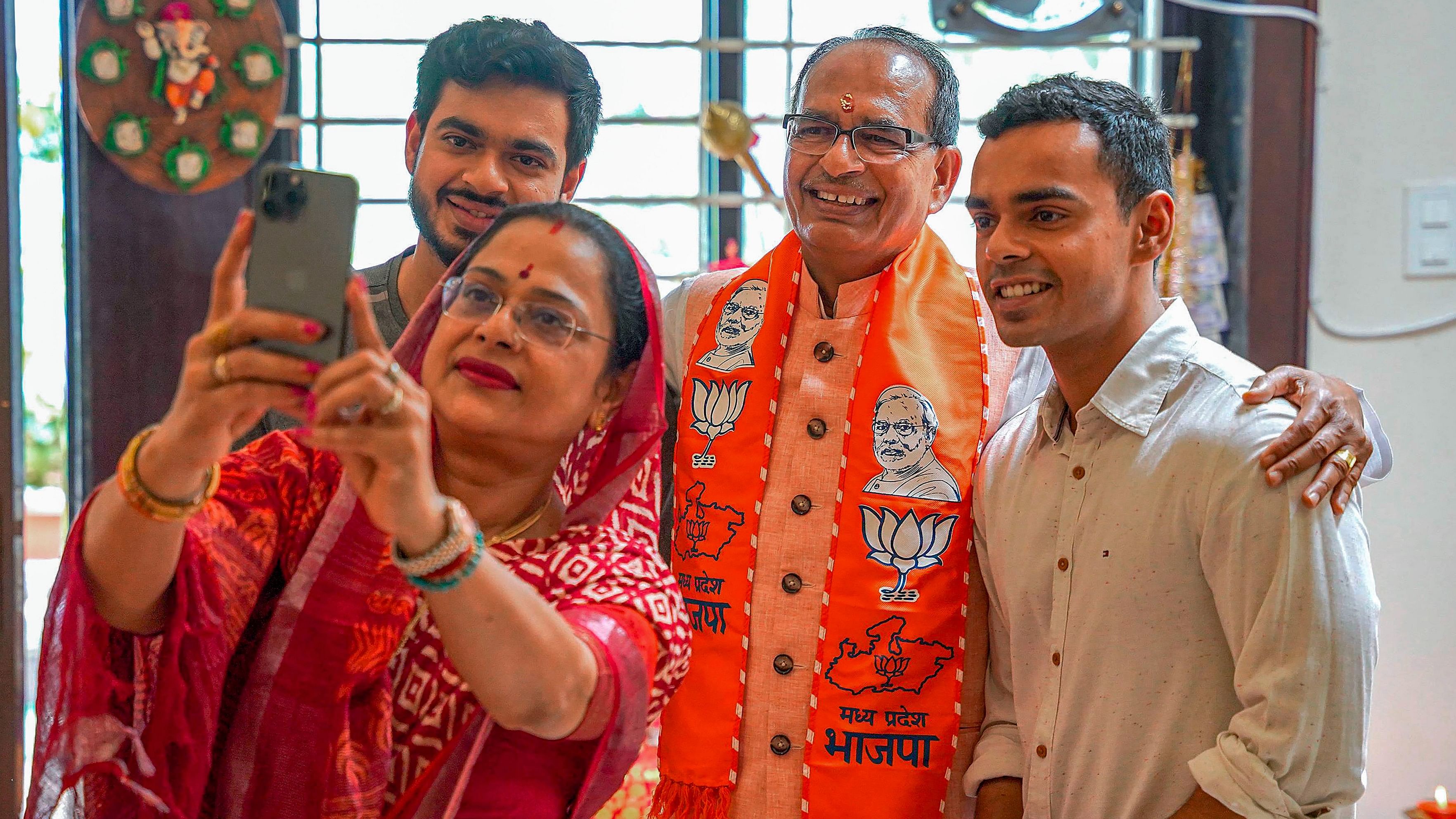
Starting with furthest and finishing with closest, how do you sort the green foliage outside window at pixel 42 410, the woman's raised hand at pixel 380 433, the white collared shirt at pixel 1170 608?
the green foliage outside window at pixel 42 410 → the white collared shirt at pixel 1170 608 → the woman's raised hand at pixel 380 433

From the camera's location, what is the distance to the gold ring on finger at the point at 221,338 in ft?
2.92

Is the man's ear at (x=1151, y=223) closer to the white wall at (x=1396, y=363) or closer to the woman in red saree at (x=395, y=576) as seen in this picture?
the woman in red saree at (x=395, y=576)

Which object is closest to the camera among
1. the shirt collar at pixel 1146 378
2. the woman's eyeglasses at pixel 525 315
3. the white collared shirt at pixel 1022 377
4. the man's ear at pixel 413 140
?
the woman's eyeglasses at pixel 525 315

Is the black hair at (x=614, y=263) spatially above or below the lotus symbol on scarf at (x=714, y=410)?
above

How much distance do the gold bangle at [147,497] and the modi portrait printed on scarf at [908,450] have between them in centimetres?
107

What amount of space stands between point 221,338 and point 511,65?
40.6 inches

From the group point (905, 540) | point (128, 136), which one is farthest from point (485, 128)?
point (128, 136)

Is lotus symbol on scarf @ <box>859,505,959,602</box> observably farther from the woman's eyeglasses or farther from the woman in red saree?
the woman's eyeglasses

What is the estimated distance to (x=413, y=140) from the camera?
1.94 m

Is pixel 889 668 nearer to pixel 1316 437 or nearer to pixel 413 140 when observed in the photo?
pixel 1316 437

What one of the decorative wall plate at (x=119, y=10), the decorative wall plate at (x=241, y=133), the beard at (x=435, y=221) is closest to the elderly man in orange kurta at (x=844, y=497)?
the beard at (x=435, y=221)

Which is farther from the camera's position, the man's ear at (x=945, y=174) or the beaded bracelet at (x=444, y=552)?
the man's ear at (x=945, y=174)

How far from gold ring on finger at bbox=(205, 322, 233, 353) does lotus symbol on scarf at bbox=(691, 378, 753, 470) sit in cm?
110

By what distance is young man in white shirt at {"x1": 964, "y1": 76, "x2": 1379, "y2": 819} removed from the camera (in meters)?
1.44
